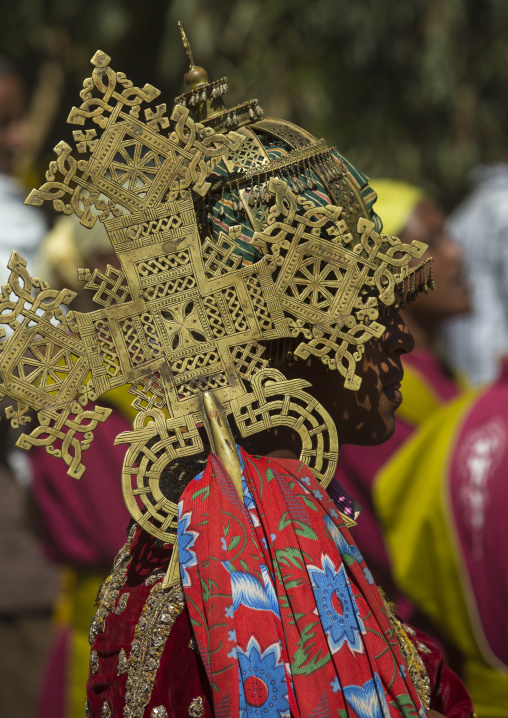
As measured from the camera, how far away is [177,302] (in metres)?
1.61

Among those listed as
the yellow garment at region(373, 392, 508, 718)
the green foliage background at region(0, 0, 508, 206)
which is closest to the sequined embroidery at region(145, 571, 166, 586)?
the yellow garment at region(373, 392, 508, 718)

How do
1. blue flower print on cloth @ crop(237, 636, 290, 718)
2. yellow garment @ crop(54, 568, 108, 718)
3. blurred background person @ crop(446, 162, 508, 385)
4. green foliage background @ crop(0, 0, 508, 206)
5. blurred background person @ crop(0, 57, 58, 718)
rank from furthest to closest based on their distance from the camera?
green foliage background @ crop(0, 0, 508, 206), blurred background person @ crop(446, 162, 508, 385), blurred background person @ crop(0, 57, 58, 718), yellow garment @ crop(54, 568, 108, 718), blue flower print on cloth @ crop(237, 636, 290, 718)

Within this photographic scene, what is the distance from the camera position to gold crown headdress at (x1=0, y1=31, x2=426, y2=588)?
1.56 metres

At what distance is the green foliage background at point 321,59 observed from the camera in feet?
22.3

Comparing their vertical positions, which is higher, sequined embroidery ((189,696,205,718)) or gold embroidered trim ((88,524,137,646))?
gold embroidered trim ((88,524,137,646))

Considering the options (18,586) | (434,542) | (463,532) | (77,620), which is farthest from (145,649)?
(18,586)

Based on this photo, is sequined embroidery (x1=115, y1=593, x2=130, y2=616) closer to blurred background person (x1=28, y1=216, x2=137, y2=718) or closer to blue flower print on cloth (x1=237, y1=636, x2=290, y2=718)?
blue flower print on cloth (x1=237, y1=636, x2=290, y2=718)

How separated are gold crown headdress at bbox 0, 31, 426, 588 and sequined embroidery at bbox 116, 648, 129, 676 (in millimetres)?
223

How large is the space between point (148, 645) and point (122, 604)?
0.12 meters

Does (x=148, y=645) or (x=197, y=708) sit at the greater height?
(x=148, y=645)

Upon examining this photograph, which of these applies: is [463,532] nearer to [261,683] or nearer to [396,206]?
[396,206]

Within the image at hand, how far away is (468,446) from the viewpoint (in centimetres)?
359

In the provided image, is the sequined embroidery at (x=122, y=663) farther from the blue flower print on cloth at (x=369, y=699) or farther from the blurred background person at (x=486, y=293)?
the blurred background person at (x=486, y=293)

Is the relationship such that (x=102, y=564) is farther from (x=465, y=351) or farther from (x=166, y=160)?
(x=465, y=351)
